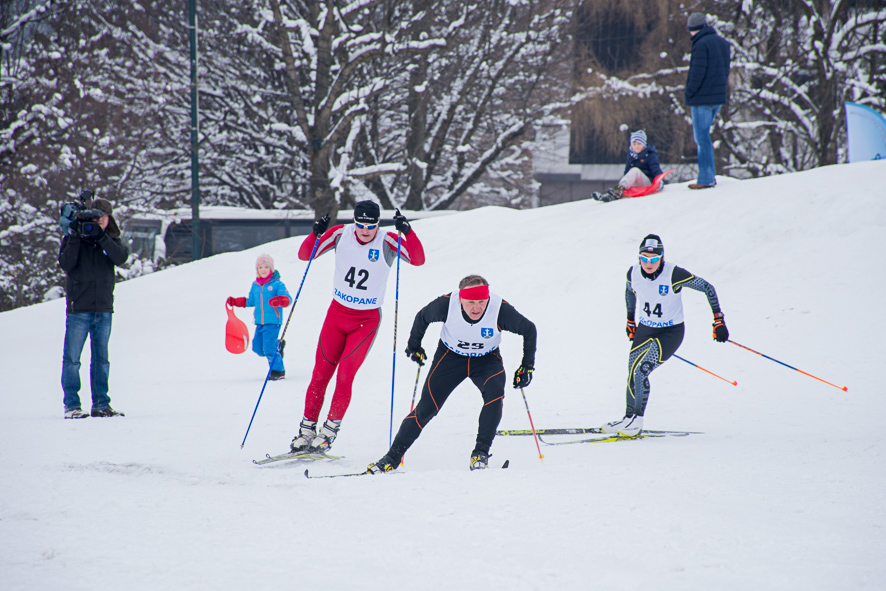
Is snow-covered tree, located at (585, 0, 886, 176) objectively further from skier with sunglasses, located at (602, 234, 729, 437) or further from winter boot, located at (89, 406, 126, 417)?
winter boot, located at (89, 406, 126, 417)

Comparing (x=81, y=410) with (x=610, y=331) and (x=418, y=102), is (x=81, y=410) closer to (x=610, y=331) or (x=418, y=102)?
(x=610, y=331)

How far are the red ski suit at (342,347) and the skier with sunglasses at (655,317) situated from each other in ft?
6.13

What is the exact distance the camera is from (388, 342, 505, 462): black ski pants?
15.4ft

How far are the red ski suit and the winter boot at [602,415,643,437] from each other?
1.98 m

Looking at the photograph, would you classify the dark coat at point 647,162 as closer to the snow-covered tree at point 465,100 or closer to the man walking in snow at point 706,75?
the man walking in snow at point 706,75

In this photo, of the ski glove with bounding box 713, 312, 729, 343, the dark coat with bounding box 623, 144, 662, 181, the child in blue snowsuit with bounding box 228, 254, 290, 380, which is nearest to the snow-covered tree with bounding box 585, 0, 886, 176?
the dark coat with bounding box 623, 144, 662, 181

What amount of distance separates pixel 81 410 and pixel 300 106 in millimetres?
13493

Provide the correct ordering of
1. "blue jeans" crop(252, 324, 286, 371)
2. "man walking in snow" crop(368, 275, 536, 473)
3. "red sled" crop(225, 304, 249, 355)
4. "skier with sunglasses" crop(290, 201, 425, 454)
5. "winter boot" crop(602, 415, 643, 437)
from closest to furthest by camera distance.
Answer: "man walking in snow" crop(368, 275, 536, 473)
"skier with sunglasses" crop(290, 201, 425, 454)
"winter boot" crop(602, 415, 643, 437)
"red sled" crop(225, 304, 249, 355)
"blue jeans" crop(252, 324, 286, 371)

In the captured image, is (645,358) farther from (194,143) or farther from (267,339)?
(194,143)

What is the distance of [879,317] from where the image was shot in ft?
25.5

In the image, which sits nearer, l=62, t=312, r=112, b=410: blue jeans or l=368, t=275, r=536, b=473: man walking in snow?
l=368, t=275, r=536, b=473: man walking in snow

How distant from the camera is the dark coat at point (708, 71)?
10273 mm

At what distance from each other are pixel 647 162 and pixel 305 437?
883cm

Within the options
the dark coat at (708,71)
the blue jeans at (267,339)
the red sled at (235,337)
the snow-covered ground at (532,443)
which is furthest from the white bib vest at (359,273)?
the dark coat at (708,71)
